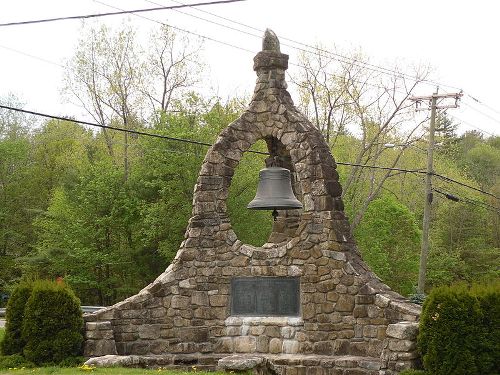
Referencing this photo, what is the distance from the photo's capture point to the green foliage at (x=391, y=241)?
31583mm

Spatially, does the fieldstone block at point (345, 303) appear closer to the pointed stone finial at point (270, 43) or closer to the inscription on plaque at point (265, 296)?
the inscription on plaque at point (265, 296)

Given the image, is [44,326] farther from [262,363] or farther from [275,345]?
[275,345]

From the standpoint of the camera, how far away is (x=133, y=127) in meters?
35.5

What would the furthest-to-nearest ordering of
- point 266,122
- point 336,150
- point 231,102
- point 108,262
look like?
1. point 336,150
2. point 231,102
3. point 108,262
4. point 266,122

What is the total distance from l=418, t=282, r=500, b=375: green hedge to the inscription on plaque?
257 cm

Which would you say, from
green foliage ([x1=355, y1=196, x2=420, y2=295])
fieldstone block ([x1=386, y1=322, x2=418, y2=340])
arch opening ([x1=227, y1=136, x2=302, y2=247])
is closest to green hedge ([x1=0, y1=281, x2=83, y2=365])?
fieldstone block ([x1=386, y1=322, x2=418, y2=340])

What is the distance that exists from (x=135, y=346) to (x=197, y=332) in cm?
104

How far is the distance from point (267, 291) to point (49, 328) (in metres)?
3.52

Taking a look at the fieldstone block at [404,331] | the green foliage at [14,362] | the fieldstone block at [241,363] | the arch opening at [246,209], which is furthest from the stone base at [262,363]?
the arch opening at [246,209]

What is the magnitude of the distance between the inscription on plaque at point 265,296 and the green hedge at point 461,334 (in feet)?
8.43

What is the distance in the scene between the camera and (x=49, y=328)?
1272 cm

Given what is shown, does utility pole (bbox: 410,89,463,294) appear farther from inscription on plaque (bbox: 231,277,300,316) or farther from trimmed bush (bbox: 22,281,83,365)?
trimmed bush (bbox: 22,281,83,365)

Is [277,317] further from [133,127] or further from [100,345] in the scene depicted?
[133,127]

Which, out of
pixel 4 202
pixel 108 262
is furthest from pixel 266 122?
pixel 4 202
